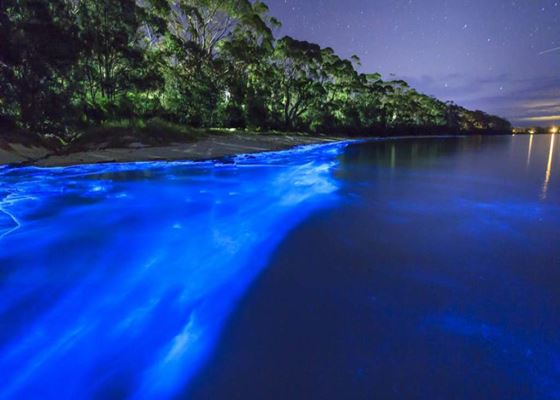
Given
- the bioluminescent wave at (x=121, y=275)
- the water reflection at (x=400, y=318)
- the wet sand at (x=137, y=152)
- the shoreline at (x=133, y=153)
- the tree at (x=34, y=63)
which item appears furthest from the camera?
the tree at (x=34, y=63)

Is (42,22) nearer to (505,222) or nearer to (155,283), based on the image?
(155,283)

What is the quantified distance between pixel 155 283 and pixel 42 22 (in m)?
17.6

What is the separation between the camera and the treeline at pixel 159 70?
14734 millimetres

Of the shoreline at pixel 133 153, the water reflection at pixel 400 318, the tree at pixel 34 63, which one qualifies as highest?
the tree at pixel 34 63

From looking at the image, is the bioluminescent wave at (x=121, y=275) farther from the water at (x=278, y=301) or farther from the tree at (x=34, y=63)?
the tree at (x=34, y=63)

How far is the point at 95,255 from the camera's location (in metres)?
5.03

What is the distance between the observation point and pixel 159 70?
25438 mm

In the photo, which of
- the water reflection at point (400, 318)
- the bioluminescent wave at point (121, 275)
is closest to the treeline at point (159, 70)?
the bioluminescent wave at point (121, 275)

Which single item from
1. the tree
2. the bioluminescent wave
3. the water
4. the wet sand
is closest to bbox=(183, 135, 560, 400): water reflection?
the water

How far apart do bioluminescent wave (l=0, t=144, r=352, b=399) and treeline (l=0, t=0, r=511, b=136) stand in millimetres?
7362

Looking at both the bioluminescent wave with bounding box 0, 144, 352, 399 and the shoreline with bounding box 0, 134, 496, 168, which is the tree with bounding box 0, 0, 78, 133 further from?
the bioluminescent wave with bounding box 0, 144, 352, 399

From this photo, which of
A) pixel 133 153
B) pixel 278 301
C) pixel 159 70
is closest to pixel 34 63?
pixel 133 153

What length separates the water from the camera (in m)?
2.53

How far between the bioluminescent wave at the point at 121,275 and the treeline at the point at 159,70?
7362 millimetres
